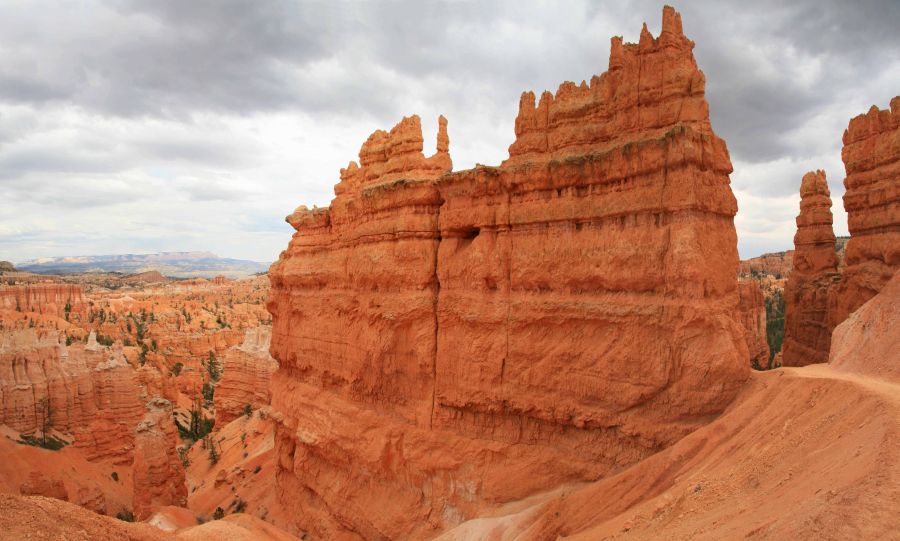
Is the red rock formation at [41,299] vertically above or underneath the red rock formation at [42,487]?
above

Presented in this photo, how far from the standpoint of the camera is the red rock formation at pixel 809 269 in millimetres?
23953

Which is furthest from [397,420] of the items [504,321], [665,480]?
[665,480]

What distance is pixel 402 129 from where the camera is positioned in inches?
599

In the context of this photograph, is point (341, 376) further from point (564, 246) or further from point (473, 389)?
point (564, 246)

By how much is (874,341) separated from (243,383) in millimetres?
35393

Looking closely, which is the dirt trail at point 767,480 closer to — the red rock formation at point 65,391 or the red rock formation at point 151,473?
the red rock formation at point 151,473

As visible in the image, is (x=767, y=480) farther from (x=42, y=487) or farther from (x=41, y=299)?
(x=41, y=299)

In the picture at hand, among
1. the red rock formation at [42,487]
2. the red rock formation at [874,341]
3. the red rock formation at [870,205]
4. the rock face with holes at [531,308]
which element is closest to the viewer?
the red rock formation at [874,341]

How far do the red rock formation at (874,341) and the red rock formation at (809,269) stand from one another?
1131cm

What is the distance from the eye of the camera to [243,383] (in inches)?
1484

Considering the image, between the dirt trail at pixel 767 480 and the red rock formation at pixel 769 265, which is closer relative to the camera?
the dirt trail at pixel 767 480

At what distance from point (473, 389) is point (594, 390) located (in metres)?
2.90

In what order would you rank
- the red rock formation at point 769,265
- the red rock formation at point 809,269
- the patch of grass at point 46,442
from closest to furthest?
1. the red rock formation at point 809,269
2. the patch of grass at point 46,442
3. the red rock formation at point 769,265

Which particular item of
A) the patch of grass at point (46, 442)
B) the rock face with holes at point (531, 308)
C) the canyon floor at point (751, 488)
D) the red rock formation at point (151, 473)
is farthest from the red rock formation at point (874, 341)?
the patch of grass at point (46, 442)
